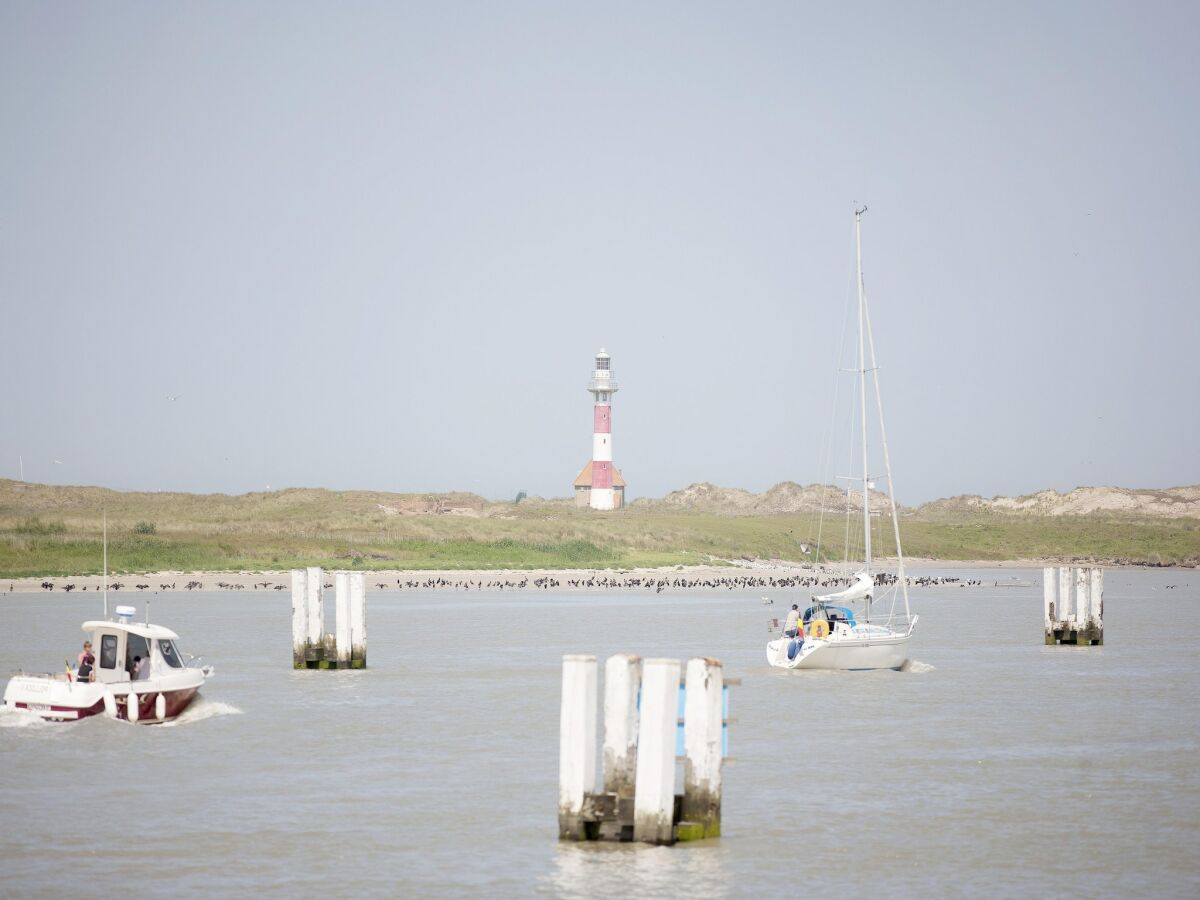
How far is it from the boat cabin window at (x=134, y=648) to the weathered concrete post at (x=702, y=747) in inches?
591

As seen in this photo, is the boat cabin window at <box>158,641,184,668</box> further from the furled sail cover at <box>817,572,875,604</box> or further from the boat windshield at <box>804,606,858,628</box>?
the furled sail cover at <box>817,572,875,604</box>

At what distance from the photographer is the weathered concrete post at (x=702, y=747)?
1709 centimetres

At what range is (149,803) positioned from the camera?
2188 cm

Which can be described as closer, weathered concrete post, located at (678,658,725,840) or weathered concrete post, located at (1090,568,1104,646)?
weathered concrete post, located at (678,658,725,840)

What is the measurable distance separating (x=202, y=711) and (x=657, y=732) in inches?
686

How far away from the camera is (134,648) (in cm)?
2964

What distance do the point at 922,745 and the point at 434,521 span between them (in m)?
93.1

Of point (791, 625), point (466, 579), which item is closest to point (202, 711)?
point (791, 625)

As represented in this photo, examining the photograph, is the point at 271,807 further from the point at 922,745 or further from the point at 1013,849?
the point at 922,745

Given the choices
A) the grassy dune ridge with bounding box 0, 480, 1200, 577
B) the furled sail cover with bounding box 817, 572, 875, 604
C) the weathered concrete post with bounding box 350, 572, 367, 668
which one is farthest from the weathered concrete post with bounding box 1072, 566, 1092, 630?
the grassy dune ridge with bounding box 0, 480, 1200, 577

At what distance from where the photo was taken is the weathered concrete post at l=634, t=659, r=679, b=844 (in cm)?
1675

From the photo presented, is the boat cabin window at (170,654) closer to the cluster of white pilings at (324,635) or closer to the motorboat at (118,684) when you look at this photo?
the motorboat at (118,684)

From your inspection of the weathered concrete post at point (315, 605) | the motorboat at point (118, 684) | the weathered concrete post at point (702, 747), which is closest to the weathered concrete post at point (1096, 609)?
the weathered concrete post at point (315, 605)

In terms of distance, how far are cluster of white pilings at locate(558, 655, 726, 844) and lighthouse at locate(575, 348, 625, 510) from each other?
120 meters
